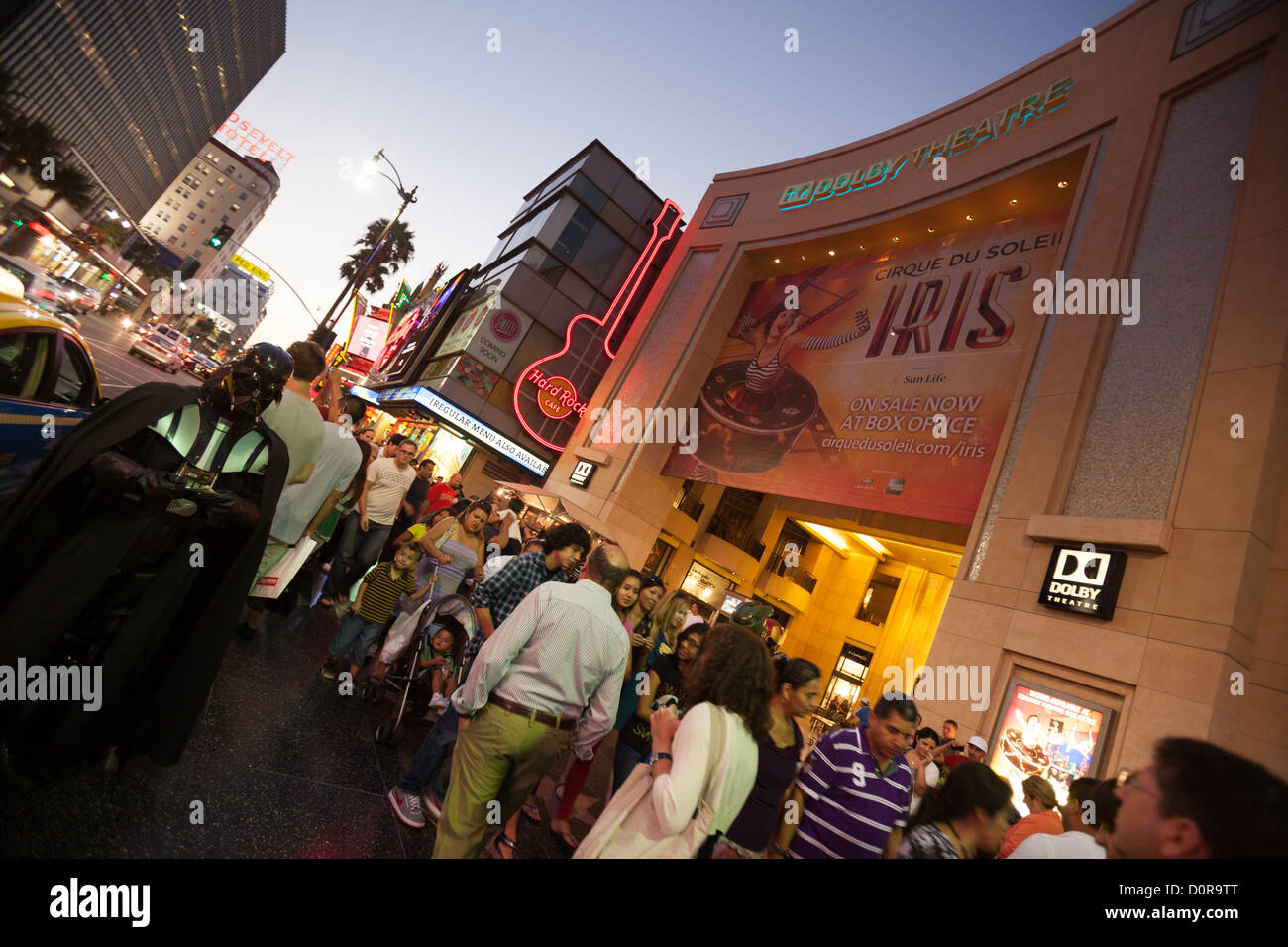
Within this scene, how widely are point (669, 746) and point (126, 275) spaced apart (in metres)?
97.8

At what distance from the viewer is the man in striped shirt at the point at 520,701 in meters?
2.90

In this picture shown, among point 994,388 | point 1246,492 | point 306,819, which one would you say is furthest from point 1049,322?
point 306,819

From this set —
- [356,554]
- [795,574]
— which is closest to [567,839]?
[356,554]

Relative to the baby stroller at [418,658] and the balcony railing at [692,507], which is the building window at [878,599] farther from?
the baby stroller at [418,658]

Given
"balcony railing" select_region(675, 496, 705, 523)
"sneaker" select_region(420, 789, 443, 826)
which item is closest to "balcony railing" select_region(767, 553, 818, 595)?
"balcony railing" select_region(675, 496, 705, 523)

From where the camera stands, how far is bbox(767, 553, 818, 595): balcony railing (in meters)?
24.2

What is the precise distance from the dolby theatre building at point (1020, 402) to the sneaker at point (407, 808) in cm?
755

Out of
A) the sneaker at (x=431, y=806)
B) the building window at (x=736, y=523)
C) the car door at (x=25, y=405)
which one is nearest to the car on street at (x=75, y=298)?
the car door at (x=25, y=405)

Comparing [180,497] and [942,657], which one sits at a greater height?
[942,657]

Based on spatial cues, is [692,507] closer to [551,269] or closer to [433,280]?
[551,269]

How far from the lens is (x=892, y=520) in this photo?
60.2 feet

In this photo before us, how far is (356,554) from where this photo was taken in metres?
6.75

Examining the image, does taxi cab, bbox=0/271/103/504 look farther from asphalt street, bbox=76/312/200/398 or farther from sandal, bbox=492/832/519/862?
asphalt street, bbox=76/312/200/398
